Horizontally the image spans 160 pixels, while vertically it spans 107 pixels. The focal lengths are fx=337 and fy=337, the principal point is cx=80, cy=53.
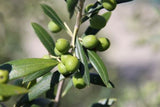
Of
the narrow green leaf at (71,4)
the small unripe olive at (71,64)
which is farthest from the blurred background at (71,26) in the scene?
the small unripe olive at (71,64)

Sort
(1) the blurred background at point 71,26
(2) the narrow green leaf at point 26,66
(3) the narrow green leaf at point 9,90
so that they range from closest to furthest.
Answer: (3) the narrow green leaf at point 9,90
(2) the narrow green leaf at point 26,66
(1) the blurred background at point 71,26

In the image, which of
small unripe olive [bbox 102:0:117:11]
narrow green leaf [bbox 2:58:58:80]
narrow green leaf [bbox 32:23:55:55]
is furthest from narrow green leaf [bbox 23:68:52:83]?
small unripe olive [bbox 102:0:117:11]

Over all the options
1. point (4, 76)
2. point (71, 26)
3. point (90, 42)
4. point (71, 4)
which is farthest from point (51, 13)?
point (71, 26)

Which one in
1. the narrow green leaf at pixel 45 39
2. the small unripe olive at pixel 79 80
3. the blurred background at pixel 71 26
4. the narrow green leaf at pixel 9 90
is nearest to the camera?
the narrow green leaf at pixel 9 90

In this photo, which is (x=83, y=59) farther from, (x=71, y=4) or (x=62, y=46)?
(x=71, y=4)

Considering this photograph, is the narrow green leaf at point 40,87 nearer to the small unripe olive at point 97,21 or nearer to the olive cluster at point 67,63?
the olive cluster at point 67,63

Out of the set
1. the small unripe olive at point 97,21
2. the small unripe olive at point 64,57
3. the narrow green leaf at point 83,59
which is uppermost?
the small unripe olive at point 64,57

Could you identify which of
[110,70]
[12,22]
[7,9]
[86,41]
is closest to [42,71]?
[86,41]

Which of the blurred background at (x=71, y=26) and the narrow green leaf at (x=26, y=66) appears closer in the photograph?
the narrow green leaf at (x=26, y=66)
